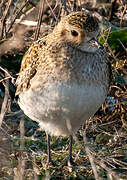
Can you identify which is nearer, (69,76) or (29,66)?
(69,76)

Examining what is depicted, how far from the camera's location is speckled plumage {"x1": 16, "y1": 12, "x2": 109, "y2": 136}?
439 cm

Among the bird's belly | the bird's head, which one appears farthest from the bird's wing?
the bird's head

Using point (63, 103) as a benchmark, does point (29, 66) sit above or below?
above

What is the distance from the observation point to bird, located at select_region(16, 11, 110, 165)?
14.4 ft

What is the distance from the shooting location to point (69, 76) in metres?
4.39

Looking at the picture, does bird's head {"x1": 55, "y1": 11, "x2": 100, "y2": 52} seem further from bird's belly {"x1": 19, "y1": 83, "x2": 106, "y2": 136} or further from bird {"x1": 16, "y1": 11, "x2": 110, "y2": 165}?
bird's belly {"x1": 19, "y1": 83, "x2": 106, "y2": 136}

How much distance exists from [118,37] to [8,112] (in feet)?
5.45

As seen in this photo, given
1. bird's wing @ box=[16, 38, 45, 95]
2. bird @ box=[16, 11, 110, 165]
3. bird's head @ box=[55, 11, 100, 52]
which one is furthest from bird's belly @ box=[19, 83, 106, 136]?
bird's head @ box=[55, 11, 100, 52]

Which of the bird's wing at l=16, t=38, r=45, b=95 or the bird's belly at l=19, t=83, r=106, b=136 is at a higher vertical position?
the bird's wing at l=16, t=38, r=45, b=95

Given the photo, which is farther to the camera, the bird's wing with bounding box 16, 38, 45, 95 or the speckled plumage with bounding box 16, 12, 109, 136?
the bird's wing with bounding box 16, 38, 45, 95

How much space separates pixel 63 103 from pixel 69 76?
0.78ft

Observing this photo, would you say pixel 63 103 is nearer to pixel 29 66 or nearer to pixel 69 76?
pixel 69 76

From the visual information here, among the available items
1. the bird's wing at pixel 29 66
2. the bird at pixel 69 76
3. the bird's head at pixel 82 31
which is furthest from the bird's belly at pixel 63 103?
the bird's head at pixel 82 31

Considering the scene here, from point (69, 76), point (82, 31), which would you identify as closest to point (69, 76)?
point (69, 76)
